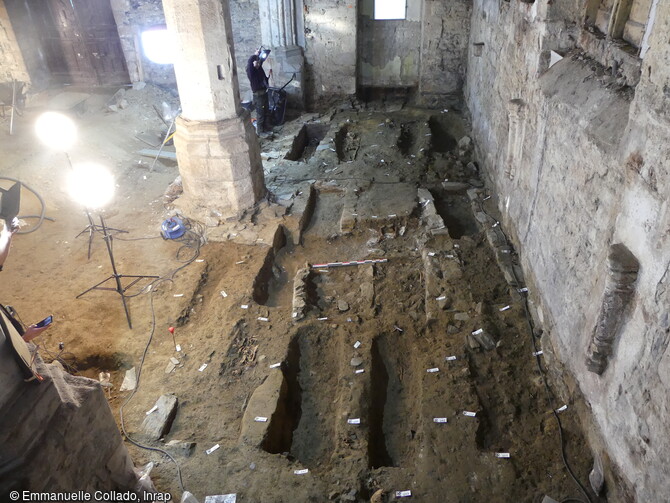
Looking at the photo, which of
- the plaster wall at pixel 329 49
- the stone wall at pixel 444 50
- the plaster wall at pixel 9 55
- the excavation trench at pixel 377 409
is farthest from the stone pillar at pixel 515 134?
the plaster wall at pixel 9 55

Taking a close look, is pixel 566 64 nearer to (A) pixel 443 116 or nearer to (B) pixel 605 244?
(B) pixel 605 244

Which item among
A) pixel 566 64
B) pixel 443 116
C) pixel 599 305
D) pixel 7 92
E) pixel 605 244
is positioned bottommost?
pixel 443 116

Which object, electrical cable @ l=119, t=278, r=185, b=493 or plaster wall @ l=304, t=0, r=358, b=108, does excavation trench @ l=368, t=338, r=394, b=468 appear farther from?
plaster wall @ l=304, t=0, r=358, b=108

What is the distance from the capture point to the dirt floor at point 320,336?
365 centimetres

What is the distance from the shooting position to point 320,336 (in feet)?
16.4

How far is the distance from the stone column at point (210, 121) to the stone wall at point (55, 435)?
4.42 metres

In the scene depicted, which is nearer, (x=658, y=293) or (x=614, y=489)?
(x=658, y=293)

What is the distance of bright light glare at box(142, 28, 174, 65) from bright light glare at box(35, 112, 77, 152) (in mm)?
8565

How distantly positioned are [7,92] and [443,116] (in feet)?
31.8

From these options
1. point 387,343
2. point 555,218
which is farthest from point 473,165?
point 387,343

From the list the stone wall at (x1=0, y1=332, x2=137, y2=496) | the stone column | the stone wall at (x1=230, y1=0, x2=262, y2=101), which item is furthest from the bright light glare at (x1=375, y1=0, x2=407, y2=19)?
the stone wall at (x1=0, y1=332, x2=137, y2=496)

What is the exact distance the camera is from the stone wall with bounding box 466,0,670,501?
2.70 metres

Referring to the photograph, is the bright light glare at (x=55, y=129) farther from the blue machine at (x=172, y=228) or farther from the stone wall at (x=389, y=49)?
the stone wall at (x=389, y=49)

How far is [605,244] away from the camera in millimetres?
3389
